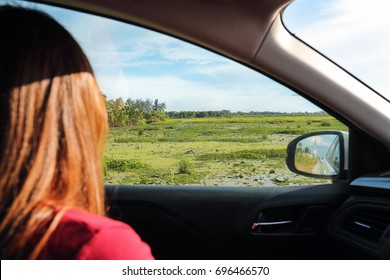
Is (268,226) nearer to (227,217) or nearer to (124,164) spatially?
(227,217)

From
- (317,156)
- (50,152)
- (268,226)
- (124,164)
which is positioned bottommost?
(268,226)

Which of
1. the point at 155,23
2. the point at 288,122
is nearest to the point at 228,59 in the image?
the point at 155,23

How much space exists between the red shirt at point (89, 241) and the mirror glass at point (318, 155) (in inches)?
78.1

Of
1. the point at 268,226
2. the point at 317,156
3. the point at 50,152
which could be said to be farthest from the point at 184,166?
the point at 50,152

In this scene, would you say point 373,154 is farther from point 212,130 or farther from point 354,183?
point 212,130

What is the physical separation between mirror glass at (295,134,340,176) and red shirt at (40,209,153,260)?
6.51ft

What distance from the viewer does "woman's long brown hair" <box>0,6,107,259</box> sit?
44.1 inches

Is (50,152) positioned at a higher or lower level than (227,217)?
higher

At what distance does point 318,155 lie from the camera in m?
2.97

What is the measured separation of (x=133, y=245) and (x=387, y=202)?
1.74 m

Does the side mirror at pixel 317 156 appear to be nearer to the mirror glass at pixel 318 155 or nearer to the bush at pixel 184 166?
the mirror glass at pixel 318 155

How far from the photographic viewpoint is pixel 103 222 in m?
1.09

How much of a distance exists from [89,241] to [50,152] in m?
0.23

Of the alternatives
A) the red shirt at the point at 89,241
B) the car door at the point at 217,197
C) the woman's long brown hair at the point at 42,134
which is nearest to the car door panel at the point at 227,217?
the car door at the point at 217,197
